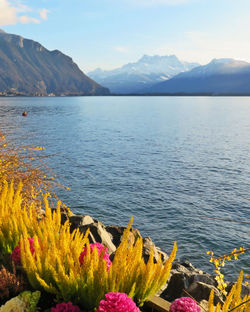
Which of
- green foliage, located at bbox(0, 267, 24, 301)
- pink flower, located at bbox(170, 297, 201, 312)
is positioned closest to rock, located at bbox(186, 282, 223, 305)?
pink flower, located at bbox(170, 297, 201, 312)

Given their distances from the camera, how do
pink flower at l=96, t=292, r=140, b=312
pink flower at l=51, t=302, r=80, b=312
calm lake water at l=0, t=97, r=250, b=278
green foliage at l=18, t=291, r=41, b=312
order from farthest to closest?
calm lake water at l=0, t=97, r=250, b=278
green foliage at l=18, t=291, r=41, b=312
pink flower at l=51, t=302, r=80, b=312
pink flower at l=96, t=292, r=140, b=312

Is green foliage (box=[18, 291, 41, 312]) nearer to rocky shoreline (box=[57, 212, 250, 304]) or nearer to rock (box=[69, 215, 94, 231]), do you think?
rocky shoreline (box=[57, 212, 250, 304])

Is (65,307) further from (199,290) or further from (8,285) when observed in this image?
(199,290)

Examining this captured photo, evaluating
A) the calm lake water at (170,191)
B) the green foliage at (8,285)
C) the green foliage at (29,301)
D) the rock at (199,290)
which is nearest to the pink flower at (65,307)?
the green foliage at (29,301)

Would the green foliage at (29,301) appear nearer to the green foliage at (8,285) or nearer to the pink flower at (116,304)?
the green foliage at (8,285)

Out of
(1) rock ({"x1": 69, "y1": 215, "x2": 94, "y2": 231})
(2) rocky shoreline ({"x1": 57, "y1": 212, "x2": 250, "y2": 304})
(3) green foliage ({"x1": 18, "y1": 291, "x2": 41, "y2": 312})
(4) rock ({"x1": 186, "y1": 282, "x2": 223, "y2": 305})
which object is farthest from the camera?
(1) rock ({"x1": 69, "y1": 215, "x2": 94, "y2": 231})

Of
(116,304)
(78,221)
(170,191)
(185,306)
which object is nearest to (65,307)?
(116,304)

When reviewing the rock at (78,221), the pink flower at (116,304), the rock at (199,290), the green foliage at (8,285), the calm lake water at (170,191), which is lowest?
the calm lake water at (170,191)

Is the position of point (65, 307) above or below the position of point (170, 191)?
above

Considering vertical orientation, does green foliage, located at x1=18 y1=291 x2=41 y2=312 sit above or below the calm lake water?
above

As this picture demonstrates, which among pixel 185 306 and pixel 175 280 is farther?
pixel 175 280

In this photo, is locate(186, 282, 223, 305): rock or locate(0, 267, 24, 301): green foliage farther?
locate(186, 282, 223, 305): rock

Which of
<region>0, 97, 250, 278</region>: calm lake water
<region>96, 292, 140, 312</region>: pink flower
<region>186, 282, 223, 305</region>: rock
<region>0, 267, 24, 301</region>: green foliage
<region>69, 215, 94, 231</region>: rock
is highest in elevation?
<region>96, 292, 140, 312</region>: pink flower

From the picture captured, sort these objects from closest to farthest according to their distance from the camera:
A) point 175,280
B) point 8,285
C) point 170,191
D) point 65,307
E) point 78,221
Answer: point 65,307 → point 8,285 → point 175,280 → point 78,221 → point 170,191
